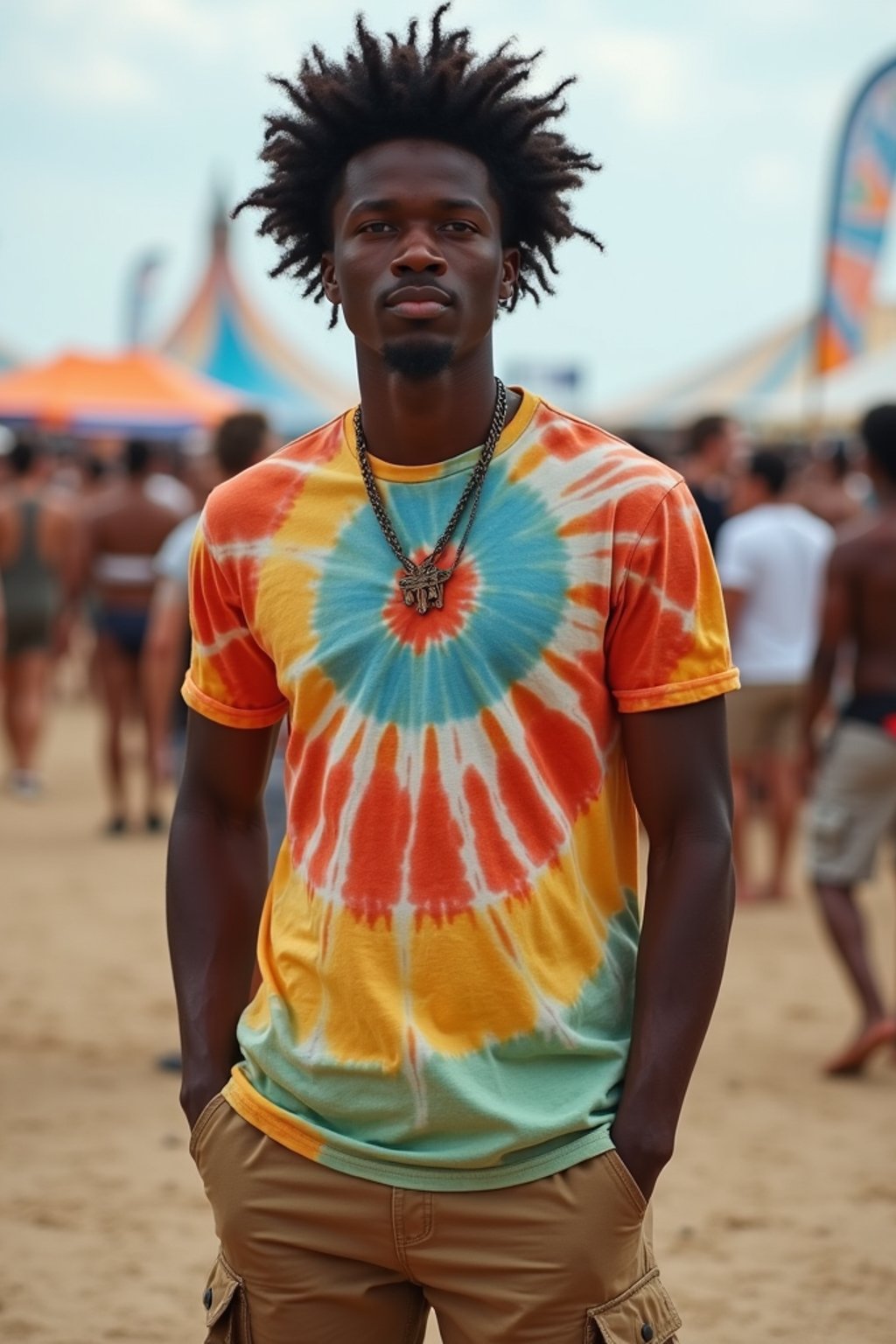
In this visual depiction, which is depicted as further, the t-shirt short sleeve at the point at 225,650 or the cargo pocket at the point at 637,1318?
the t-shirt short sleeve at the point at 225,650

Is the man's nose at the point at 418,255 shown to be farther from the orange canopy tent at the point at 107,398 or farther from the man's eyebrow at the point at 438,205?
the orange canopy tent at the point at 107,398

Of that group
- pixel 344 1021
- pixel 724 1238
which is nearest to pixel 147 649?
pixel 724 1238

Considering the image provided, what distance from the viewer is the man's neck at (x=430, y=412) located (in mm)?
2439

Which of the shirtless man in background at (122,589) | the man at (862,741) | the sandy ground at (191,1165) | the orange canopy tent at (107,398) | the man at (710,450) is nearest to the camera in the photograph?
the sandy ground at (191,1165)

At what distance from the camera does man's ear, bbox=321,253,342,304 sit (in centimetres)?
259

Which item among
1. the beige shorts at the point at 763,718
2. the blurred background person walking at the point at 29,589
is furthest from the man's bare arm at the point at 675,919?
the blurred background person walking at the point at 29,589

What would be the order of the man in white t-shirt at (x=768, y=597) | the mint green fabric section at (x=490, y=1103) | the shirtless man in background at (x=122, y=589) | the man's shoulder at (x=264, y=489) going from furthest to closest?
the shirtless man in background at (x=122, y=589) → the man in white t-shirt at (x=768, y=597) → the man's shoulder at (x=264, y=489) → the mint green fabric section at (x=490, y=1103)

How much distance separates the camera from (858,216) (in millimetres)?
13977

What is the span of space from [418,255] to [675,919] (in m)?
0.91

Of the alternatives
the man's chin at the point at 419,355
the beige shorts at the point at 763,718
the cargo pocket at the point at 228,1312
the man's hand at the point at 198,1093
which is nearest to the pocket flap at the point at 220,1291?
the cargo pocket at the point at 228,1312

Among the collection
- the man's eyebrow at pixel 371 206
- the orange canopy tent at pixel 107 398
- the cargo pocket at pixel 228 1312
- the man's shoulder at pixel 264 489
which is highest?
the man's eyebrow at pixel 371 206

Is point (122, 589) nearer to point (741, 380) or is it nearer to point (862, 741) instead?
point (862, 741)

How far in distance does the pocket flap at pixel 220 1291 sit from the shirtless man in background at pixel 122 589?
9013 millimetres

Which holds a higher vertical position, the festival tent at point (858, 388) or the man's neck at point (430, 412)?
the man's neck at point (430, 412)
